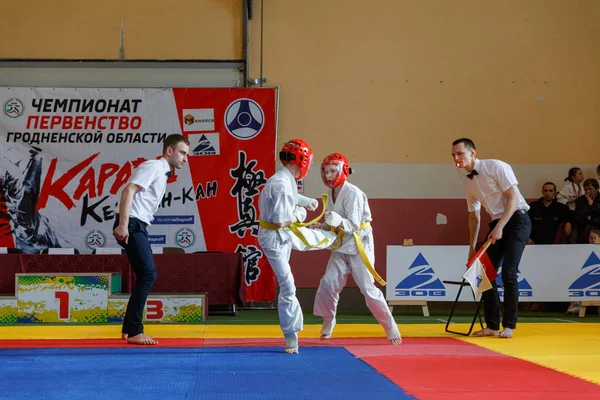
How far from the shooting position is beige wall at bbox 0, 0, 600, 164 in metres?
10.9

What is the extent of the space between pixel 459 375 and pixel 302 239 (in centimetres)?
164

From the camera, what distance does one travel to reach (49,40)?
10812mm

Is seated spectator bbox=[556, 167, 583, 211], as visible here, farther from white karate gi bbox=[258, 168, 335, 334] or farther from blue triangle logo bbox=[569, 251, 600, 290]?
white karate gi bbox=[258, 168, 335, 334]

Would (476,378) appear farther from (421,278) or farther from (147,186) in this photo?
(421,278)

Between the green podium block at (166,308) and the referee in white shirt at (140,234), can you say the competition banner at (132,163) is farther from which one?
the referee in white shirt at (140,234)

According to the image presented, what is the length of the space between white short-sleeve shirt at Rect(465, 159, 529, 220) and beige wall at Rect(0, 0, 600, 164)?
4.27 meters

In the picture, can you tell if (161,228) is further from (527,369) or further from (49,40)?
(527,369)

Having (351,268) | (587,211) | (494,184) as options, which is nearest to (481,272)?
(494,184)

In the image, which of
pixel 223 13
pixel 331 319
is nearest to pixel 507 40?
pixel 223 13

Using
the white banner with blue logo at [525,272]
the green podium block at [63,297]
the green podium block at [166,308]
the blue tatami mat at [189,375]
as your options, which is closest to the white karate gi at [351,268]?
the blue tatami mat at [189,375]

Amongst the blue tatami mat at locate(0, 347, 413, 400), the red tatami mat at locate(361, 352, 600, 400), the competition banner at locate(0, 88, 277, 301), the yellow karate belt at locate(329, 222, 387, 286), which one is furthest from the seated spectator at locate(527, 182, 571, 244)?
the blue tatami mat at locate(0, 347, 413, 400)

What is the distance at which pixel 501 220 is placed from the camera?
654 cm

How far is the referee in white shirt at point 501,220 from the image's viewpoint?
6605mm

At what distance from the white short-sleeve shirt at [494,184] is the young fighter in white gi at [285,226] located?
1.99 metres
